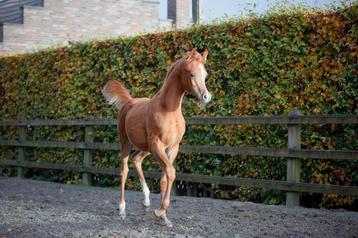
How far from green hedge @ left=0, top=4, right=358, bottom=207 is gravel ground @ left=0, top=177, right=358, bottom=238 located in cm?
77

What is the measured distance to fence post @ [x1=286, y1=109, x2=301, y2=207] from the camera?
867 centimetres

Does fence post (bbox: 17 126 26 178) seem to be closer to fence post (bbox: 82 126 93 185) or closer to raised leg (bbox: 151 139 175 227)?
fence post (bbox: 82 126 93 185)

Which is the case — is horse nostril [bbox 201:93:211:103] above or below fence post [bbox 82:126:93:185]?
above

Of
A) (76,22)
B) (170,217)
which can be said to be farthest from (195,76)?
(76,22)

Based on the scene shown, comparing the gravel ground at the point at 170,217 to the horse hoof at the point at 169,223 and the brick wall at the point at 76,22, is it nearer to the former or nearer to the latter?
the horse hoof at the point at 169,223

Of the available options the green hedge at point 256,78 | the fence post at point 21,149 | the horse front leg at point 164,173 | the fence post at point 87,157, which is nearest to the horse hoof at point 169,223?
the horse front leg at point 164,173

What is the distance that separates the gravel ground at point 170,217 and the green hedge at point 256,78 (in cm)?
77

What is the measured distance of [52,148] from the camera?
13.8 m

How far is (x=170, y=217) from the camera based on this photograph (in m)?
7.60

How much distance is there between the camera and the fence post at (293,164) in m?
8.67

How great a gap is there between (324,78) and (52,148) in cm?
746

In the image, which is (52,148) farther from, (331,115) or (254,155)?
(331,115)

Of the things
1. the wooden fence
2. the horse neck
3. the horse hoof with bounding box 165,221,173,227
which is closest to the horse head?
the horse neck

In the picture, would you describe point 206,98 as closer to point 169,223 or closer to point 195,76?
point 195,76
